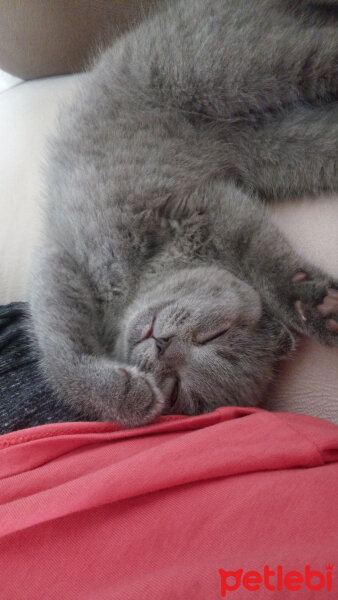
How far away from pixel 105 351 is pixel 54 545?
46 centimetres

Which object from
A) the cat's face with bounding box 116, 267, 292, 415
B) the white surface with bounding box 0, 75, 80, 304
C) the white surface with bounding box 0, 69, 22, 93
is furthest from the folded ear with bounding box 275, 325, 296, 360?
the white surface with bounding box 0, 69, 22, 93

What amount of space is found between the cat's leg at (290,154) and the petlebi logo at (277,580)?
75 cm

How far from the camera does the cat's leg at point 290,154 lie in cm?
99

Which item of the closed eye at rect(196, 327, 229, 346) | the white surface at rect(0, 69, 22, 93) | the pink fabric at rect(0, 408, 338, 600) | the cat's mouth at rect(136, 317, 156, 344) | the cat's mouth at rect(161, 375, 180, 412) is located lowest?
the pink fabric at rect(0, 408, 338, 600)

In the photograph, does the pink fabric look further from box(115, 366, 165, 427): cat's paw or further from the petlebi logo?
box(115, 366, 165, 427): cat's paw

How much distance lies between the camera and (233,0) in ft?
3.41

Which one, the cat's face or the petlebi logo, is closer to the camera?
the petlebi logo

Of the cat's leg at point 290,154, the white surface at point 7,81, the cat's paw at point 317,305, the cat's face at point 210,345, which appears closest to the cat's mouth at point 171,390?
the cat's face at point 210,345

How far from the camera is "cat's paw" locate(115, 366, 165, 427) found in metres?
0.82

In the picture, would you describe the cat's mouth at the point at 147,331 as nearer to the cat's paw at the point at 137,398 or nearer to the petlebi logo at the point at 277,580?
the cat's paw at the point at 137,398

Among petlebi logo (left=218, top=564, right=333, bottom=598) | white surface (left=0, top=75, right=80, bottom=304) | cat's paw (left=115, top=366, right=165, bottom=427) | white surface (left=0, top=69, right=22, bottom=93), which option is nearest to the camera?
petlebi logo (left=218, top=564, right=333, bottom=598)

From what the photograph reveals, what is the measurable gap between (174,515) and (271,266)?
53cm

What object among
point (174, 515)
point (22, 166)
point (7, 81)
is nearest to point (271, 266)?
point (174, 515)

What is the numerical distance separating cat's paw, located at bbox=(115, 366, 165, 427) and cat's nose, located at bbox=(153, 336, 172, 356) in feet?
0.19
